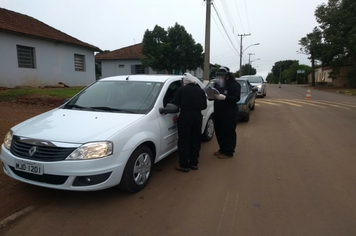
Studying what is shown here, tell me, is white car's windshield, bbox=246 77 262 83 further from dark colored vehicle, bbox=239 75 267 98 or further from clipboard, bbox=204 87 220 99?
clipboard, bbox=204 87 220 99

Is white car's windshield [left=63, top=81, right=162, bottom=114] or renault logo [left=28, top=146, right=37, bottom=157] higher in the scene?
white car's windshield [left=63, top=81, right=162, bottom=114]

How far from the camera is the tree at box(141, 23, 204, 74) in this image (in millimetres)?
27359

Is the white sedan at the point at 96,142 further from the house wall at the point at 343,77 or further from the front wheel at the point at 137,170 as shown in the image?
the house wall at the point at 343,77

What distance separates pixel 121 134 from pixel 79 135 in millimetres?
503

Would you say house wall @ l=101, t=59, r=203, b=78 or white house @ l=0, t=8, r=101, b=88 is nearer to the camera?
white house @ l=0, t=8, r=101, b=88

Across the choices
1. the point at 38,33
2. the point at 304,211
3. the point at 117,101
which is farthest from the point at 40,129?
the point at 38,33

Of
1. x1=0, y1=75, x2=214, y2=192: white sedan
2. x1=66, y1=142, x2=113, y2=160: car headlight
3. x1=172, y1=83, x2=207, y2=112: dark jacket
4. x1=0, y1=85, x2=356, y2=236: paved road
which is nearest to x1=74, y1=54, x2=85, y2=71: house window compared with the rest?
x1=0, y1=75, x2=214, y2=192: white sedan

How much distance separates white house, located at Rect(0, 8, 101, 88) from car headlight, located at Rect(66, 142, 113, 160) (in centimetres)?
1308

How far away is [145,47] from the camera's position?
28422 millimetres

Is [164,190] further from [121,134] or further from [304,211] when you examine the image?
[304,211]

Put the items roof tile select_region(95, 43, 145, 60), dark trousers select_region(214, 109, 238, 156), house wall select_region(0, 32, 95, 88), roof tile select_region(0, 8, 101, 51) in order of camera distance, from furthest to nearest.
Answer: roof tile select_region(95, 43, 145, 60)
roof tile select_region(0, 8, 101, 51)
house wall select_region(0, 32, 95, 88)
dark trousers select_region(214, 109, 238, 156)

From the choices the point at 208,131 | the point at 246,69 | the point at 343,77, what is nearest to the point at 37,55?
the point at 208,131

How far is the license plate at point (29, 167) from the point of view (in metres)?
3.22

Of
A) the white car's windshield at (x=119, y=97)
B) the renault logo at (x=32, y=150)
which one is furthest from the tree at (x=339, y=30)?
the renault logo at (x=32, y=150)
